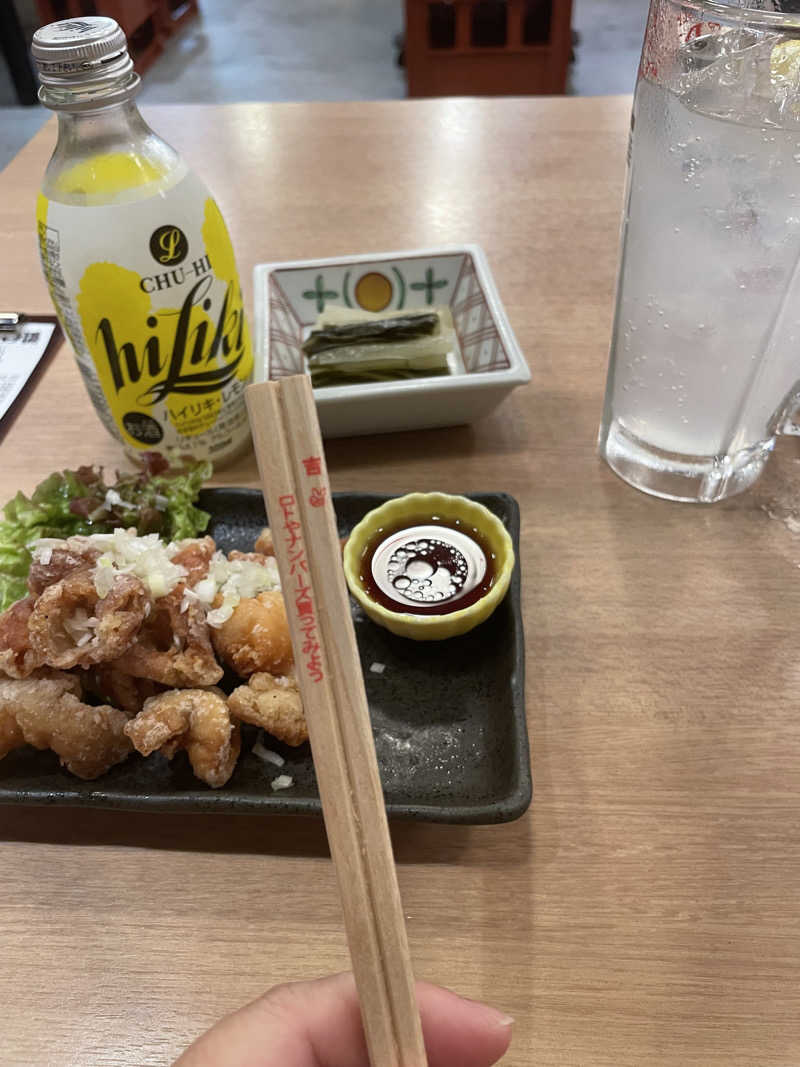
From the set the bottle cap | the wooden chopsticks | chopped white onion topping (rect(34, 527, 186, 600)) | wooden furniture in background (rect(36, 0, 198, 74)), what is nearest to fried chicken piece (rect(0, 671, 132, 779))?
chopped white onion topping (rect(34, 527, 186, 600))

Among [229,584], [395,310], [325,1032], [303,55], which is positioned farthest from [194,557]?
[303,55]

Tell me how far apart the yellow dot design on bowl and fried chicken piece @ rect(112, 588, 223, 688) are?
66cm

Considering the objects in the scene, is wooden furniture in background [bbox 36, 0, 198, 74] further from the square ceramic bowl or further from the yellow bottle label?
the yellow bottle label

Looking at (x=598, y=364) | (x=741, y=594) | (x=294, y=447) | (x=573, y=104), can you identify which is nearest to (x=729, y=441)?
(x=741, y=594)

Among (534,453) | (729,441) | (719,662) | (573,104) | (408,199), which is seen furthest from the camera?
(573,104)

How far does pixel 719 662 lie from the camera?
2.75 ft

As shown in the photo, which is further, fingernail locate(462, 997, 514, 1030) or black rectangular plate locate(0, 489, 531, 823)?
black rectangular plate locate(0, 489, 531, 823)

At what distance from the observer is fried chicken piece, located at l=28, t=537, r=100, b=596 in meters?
0.76

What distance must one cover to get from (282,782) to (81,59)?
698mm

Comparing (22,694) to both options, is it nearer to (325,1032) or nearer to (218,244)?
(325,1032)

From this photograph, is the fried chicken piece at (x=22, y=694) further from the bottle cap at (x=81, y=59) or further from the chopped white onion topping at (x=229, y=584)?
the bottle cap at (x=81, y=59)

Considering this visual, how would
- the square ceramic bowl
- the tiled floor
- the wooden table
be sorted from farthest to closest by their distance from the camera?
the tiled floor
the square ceramic bowl
the wooden table

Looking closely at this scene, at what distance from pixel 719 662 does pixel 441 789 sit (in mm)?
342

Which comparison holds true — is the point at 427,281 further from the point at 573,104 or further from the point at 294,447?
the point at 573,104
